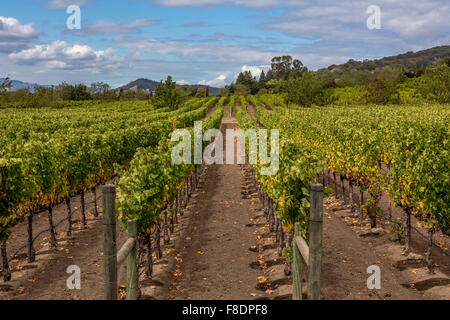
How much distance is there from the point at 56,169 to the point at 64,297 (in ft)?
16.0

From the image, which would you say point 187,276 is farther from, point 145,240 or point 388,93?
point 388,93

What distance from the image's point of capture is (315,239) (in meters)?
4.94

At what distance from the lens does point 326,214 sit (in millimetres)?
15414

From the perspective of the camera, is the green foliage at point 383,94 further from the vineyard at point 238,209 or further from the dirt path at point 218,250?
the dirt path at point 218,250

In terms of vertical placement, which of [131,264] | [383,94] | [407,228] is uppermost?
[383,94]

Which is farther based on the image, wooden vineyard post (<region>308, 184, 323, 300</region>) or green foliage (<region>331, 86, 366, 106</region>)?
green foliage (<region>331, 86, 366, 106</region>)

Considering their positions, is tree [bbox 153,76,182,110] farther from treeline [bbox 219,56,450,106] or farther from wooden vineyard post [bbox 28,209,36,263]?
wooden vineyard post [bbox 28,209,36,263]

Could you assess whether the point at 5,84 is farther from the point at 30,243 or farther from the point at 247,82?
the point at 247,82

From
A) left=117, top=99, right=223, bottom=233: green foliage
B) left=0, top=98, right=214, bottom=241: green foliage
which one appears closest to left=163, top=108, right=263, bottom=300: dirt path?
left=117, top=99, right=223, bottom=233: green foliage

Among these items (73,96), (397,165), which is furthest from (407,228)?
(73,96)

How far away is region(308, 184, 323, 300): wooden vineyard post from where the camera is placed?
4.94 meters
